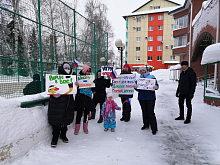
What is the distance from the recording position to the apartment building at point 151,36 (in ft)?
138

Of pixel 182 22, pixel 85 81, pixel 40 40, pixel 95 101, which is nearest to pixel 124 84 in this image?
pixel 95 101

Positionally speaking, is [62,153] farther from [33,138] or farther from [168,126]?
[168,126]

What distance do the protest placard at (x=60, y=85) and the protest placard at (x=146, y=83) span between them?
175 cm

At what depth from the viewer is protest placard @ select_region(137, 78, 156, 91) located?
4.09 m

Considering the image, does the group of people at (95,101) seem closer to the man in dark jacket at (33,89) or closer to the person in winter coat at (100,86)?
the person in winter coat at (100,86)

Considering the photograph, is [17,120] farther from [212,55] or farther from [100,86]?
[212,55]

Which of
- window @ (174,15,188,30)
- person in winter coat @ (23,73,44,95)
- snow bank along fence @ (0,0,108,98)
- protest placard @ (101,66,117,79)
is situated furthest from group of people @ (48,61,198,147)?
window @ (174,15,188,30)

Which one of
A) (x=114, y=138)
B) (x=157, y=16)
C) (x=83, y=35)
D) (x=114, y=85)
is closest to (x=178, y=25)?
(x=157, y=16)

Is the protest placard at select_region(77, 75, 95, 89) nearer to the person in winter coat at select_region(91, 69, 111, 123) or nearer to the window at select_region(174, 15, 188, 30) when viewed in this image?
the person in winter coat at select_region(91, 69, 111, 123)

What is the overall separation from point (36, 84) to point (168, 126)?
4.22 metres

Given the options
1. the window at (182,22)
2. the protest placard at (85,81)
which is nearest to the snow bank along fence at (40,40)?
the protest placard at (85,81)

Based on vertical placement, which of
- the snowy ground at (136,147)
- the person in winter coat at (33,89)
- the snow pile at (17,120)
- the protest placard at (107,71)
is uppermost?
the protest placard at (107,71)

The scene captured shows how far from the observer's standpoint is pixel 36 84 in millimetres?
4875

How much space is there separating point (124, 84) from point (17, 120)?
324 cm
